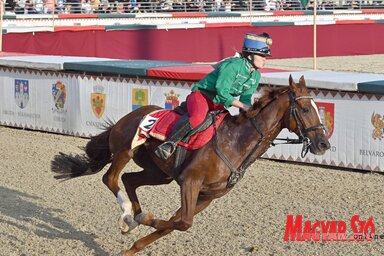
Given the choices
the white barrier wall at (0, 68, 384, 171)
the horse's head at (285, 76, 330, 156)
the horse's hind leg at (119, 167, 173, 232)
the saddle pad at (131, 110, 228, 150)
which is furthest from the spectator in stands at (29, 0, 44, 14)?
the horse's head at (285, 76, 330, 156)

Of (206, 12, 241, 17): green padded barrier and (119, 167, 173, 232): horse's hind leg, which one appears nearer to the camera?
(119, 167, 173, 232): horse's hind leg

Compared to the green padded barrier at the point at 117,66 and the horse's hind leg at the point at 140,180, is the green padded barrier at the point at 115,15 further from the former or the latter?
the horse's hind leg at the point at 140,180

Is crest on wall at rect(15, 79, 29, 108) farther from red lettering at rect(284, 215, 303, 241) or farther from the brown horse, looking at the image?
the brown horse

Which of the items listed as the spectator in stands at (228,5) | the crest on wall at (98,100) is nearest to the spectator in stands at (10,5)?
the spectator in stands at (228,5)

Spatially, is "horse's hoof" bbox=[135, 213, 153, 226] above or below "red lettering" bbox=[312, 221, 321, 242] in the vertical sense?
above

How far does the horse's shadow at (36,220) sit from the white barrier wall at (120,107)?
1530 millimetres

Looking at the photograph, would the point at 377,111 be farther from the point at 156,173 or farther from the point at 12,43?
the point at 12,43

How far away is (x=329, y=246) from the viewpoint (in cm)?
882

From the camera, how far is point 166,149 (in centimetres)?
834

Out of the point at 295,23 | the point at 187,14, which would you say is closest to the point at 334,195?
the point at 295,23

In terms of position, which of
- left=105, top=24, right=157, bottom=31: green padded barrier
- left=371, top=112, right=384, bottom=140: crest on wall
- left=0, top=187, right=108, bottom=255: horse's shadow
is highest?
left=105, top=24, right=157, bottom=31: green padded barrier

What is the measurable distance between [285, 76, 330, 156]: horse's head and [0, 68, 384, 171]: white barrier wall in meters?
4.51

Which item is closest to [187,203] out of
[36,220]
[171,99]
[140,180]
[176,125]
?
[176,125]

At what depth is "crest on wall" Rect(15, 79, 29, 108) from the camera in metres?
17.6
